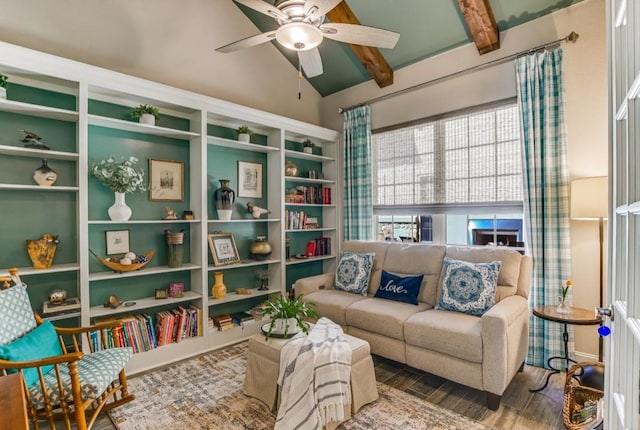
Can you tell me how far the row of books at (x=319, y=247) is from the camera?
463 cm

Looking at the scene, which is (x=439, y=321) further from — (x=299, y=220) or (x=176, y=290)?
(x=176, y=290)

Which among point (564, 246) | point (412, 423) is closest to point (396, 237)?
point (564, 246)

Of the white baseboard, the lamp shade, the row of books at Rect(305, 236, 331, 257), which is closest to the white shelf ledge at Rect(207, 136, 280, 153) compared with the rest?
the row of books at Rect(305, 236, 331, 257)

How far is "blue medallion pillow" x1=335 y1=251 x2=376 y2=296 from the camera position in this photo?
11.5 feet

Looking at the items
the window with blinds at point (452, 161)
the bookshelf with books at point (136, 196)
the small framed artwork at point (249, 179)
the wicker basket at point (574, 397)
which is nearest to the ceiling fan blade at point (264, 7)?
the bookshelf with books at point (136, 196)

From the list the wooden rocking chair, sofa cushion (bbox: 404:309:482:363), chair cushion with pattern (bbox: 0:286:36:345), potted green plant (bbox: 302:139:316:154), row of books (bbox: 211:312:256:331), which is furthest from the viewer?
potted green plant (bbox: 302:139:316:154)

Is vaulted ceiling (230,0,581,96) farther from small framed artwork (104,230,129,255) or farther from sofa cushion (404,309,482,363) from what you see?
sofa cushion (404,309,482,363)

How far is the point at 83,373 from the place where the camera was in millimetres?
1895

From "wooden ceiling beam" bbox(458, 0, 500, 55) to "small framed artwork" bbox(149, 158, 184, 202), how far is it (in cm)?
323

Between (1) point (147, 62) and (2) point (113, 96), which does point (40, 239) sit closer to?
(2) point (113, 96)

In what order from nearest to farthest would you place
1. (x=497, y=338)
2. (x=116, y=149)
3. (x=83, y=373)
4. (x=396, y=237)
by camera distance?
(x=83, y=373), (x=497, y=338), (x=116, y=149), (x=396, y=237)

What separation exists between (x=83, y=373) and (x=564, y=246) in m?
3.69

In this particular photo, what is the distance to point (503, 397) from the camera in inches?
95.7

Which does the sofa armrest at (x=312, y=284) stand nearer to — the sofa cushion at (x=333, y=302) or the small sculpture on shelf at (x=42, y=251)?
the sofa cushion at (x=333, y=302)
